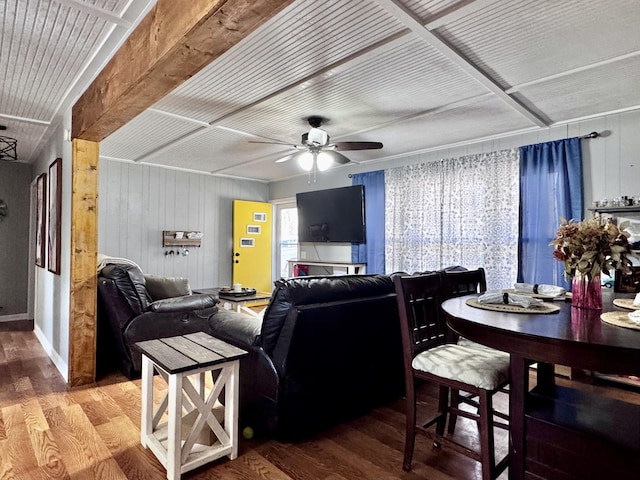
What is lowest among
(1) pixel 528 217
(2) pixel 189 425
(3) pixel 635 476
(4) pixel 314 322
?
(2) pixel 189 425

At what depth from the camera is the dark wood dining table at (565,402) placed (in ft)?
4.04

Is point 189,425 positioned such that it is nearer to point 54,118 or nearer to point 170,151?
point 54,118

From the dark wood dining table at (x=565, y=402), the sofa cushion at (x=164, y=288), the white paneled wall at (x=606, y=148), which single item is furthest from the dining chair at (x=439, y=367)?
the white paneled wall at (x=606, y=148)

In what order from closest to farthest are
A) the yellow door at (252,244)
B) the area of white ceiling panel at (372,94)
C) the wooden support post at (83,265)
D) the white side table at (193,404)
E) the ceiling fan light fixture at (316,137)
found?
1. the white side table at (193,404)
2. the area of white ceiling panel at (372,94)
3. the wooden support post at (83,265)
4. the ceiling fan light fixture at (316,137)
5. the yellow door at (252,244)

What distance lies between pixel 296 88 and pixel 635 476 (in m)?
2.97

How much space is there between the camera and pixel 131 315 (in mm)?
3178

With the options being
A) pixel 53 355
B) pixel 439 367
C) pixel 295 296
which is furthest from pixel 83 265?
pixel 439 367

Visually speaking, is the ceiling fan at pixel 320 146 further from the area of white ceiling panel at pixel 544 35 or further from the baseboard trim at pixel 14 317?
the baseboard trim at pixel 14 317

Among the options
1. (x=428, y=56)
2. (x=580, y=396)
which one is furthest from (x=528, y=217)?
(x=580, y=396)

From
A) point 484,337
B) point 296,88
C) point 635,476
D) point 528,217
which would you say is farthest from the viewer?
point 528,217

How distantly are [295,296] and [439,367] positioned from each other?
2.71 feet

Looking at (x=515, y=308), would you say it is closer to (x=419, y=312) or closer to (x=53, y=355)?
(x=419, y=312)

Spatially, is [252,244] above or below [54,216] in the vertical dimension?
below

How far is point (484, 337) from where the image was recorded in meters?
1.46
